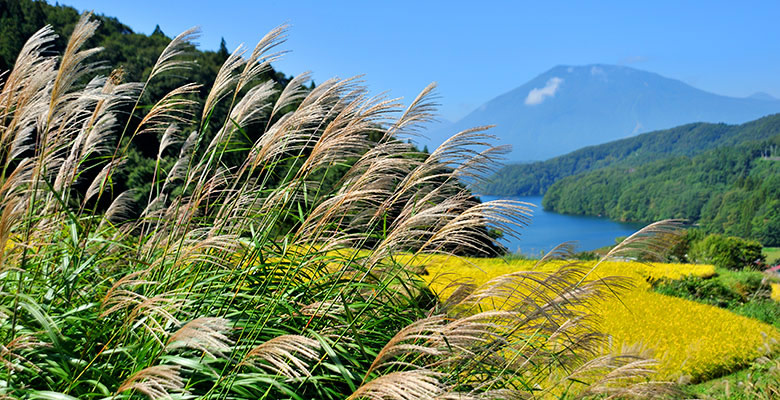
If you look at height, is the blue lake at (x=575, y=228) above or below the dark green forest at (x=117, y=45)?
below

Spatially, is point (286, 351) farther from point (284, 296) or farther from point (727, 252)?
point (727, 252)

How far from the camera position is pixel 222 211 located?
122 inches

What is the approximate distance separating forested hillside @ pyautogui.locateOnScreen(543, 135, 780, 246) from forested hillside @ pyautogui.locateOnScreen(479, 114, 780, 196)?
21.6 meters

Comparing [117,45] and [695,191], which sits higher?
[117,45]

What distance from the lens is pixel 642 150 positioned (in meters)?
161

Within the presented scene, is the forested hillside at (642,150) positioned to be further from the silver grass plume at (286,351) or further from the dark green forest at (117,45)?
the silver grass plume at (286,351)

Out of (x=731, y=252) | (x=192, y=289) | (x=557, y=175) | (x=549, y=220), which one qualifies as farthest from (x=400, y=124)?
(x=557, y=175)

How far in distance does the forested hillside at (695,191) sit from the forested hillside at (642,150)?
21.6 m

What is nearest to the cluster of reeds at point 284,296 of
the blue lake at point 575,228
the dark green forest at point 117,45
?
the dark green forest at point 117,45

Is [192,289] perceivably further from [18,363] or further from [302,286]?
[18,363]

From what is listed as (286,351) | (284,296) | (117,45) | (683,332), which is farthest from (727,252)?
(117,45)

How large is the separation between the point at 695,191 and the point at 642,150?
88.7 m

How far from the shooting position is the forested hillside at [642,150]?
4966 inches

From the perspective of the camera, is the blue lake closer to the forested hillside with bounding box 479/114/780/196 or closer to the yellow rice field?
the forested hillside with bounding box 479/114/780/196
